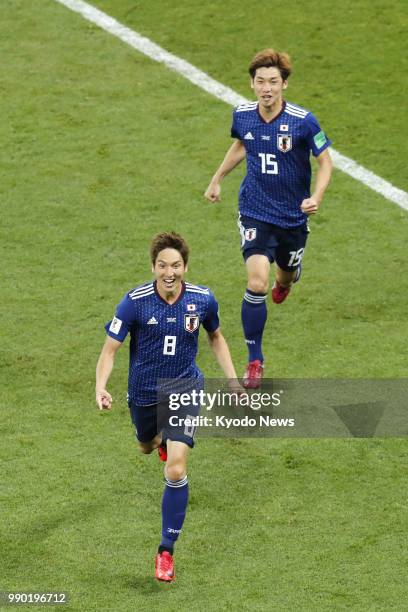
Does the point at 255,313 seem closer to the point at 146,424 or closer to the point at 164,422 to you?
the point at 146,424

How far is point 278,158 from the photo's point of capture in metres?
12.4

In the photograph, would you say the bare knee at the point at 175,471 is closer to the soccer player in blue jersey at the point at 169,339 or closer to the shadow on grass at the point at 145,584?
the soccer player in blue jersey at the point at 169,339

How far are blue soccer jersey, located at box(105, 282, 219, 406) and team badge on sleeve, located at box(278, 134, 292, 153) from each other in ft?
7.46

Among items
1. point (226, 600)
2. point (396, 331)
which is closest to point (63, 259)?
point (396, 331)

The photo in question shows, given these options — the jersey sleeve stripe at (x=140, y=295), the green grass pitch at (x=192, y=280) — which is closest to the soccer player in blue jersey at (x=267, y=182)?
the green grass pitch at (x=192, y=280)

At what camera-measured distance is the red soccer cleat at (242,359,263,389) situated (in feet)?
41.1

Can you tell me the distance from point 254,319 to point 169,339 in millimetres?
2221

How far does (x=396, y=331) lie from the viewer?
1347 cm

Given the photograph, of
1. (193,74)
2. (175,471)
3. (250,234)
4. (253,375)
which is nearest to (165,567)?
(175,471)

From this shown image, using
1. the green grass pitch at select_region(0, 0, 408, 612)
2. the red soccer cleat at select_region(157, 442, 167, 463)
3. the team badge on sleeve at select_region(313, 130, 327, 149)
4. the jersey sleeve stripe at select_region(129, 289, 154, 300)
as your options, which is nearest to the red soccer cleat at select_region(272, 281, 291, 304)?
the green grass pitch at select_region(0, 0, 408, 612)

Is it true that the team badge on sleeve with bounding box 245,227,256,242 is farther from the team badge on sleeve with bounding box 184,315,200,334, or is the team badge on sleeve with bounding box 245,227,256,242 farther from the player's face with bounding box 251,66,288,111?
the team badge on sleeve with bounding box 184,315,200,334

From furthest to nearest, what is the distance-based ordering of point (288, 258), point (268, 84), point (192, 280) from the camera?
point (192, 280), point (288, 258), point (268, 84)

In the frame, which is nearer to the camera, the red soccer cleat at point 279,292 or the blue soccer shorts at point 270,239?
the blue soccer shorts at point 270,239

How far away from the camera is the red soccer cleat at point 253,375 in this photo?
12.5m
